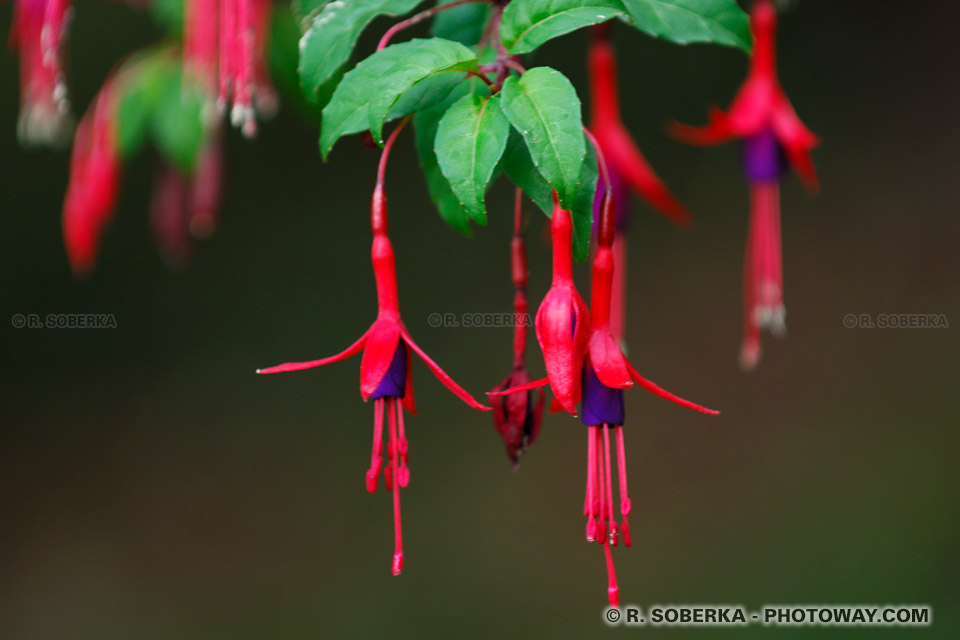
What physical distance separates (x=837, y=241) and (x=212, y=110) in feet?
5.25

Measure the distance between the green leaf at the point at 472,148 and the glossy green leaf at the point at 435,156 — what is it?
0.04m

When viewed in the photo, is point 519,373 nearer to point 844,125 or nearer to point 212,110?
point 212,110

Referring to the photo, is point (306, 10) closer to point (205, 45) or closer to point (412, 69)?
point (205, 45)

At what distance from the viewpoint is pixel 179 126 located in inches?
32.2

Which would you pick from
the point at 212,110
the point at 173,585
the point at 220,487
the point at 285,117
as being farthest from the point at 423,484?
the point at 212,110

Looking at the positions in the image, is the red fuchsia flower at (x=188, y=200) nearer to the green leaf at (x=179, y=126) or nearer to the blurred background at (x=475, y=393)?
the green leaf at (x=179, y=126)

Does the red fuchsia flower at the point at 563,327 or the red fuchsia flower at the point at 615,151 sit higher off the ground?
the red fuchsia flower at the point at 615,151

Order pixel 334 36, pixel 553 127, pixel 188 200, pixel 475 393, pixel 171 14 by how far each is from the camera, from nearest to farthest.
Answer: pixel 553 127
pixel 334 36
pixel 171 14
pixel 188 200
pixel 475 393

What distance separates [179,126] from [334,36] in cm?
33

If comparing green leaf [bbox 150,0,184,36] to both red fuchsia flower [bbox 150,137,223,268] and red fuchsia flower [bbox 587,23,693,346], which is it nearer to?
red fuchsia flower [bbox 150,137,223,268]

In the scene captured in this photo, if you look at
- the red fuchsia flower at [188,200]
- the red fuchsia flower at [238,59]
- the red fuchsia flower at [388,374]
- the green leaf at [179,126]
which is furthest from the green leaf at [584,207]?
the red fuchsia flower at [188,200]

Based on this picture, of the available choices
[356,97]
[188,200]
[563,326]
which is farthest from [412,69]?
[188,200]

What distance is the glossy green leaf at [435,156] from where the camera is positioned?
0.51 m

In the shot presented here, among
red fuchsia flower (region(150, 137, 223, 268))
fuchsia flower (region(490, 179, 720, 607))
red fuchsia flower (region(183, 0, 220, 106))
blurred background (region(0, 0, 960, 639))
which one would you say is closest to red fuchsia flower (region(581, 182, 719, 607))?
fuchsia flower (region(490, 179, 720, 607))
